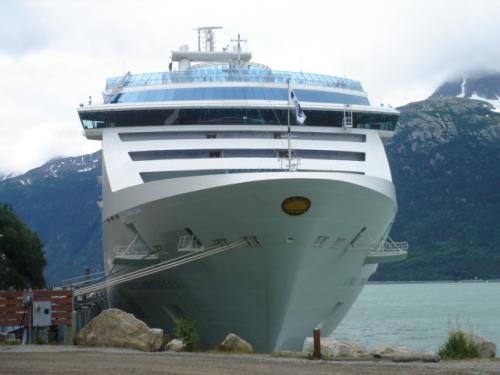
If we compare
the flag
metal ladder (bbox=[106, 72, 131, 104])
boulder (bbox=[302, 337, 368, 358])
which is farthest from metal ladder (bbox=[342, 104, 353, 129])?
boulder (bbox=[302, 337, 368, 358])

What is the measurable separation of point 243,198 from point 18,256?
23304 millimetres

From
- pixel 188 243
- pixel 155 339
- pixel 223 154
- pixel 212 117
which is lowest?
pixel 155 339

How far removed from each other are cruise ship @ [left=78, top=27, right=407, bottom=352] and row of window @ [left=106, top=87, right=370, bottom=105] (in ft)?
0.23

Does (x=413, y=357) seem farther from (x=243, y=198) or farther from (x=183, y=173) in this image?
(x=183, y=173)

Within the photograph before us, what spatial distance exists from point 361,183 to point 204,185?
4415mm

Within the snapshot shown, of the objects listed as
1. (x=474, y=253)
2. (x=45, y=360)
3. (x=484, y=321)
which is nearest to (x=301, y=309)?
(x=45, y=360)

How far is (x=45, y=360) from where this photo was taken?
1622 cm

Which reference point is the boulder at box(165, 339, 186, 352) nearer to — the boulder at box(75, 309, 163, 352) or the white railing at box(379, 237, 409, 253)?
the boulder at box(75, 309, 163, 352)

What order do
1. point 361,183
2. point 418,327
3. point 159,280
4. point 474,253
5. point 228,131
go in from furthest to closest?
1. point 474,253
2. point 418,327
3. point 228,131
4. point 159,280
5. point 361,183

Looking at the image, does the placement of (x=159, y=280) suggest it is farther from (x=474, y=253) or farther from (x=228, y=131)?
(x=474, y=253)

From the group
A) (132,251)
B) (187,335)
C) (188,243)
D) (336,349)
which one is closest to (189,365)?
(336,349)

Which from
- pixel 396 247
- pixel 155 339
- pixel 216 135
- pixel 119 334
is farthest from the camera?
pixel 216 135

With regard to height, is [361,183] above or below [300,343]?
above

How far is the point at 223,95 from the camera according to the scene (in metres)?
32.1
